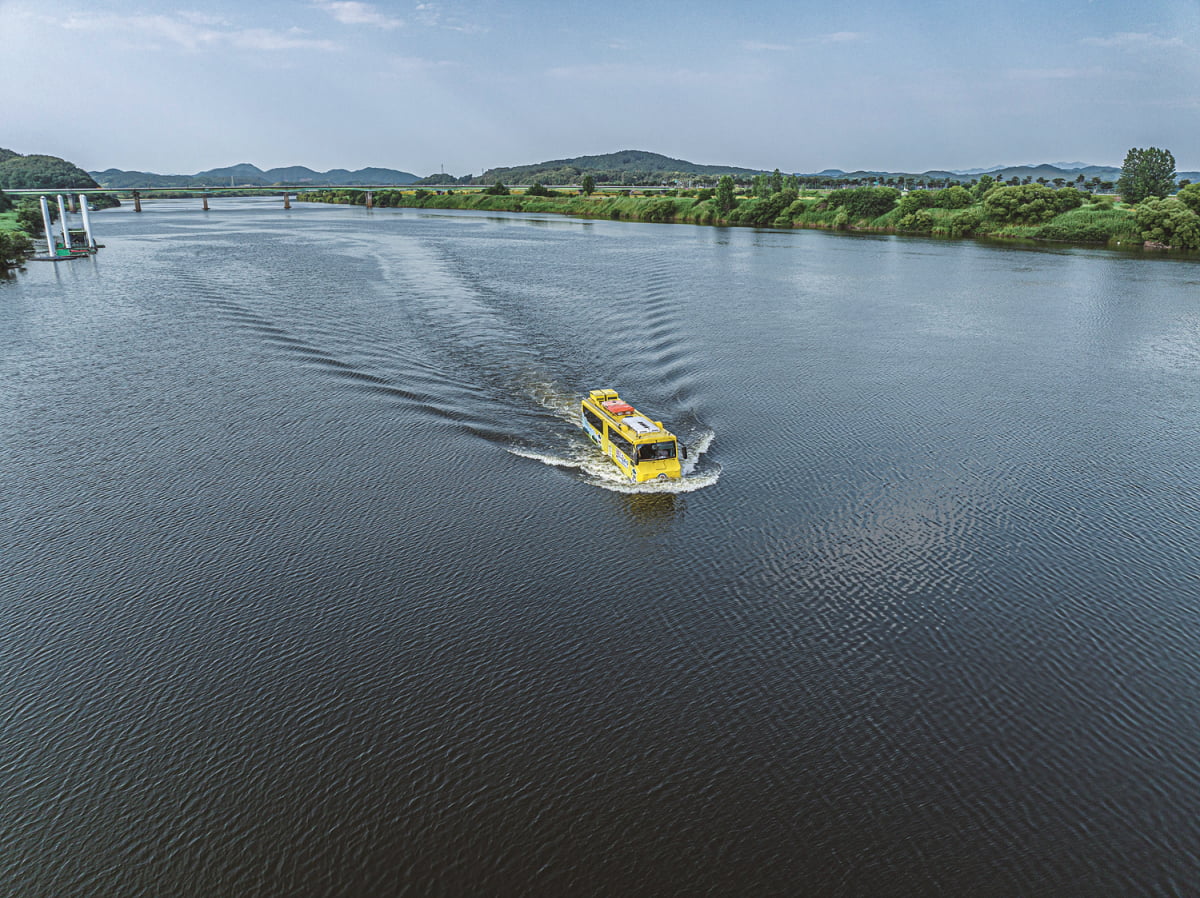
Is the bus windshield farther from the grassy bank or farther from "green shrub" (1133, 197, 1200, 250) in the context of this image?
the grassy bank

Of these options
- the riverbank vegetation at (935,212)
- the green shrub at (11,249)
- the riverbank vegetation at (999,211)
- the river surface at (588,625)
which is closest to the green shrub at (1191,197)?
the riverbank vegetation at (999,211)

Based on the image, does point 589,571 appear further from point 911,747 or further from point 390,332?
point 390,332

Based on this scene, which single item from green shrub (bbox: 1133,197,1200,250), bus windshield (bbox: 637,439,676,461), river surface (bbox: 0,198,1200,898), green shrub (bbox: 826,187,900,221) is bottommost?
river surface (bbox: 0,198,1200,898)

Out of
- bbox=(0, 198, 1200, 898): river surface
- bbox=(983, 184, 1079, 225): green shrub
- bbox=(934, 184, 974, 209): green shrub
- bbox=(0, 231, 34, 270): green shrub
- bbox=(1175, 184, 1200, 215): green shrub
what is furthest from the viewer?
bbox=(934, 184, 974, 209): green shrub

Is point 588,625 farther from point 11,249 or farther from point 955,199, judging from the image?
point 955,199

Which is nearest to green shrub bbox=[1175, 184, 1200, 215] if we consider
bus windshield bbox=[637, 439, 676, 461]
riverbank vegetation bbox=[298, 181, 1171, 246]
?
riverbank vegetation bbox=[298, 181, 1171, 246]

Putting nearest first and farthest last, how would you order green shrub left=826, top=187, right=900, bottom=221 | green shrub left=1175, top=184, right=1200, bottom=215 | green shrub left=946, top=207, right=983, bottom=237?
green shrub left=1175, top=184, right=1200, bottom=215, green shrub left=946, top=207, right=983, bottom=237, green shrub left=826, top=187, right=900, bottom=221
